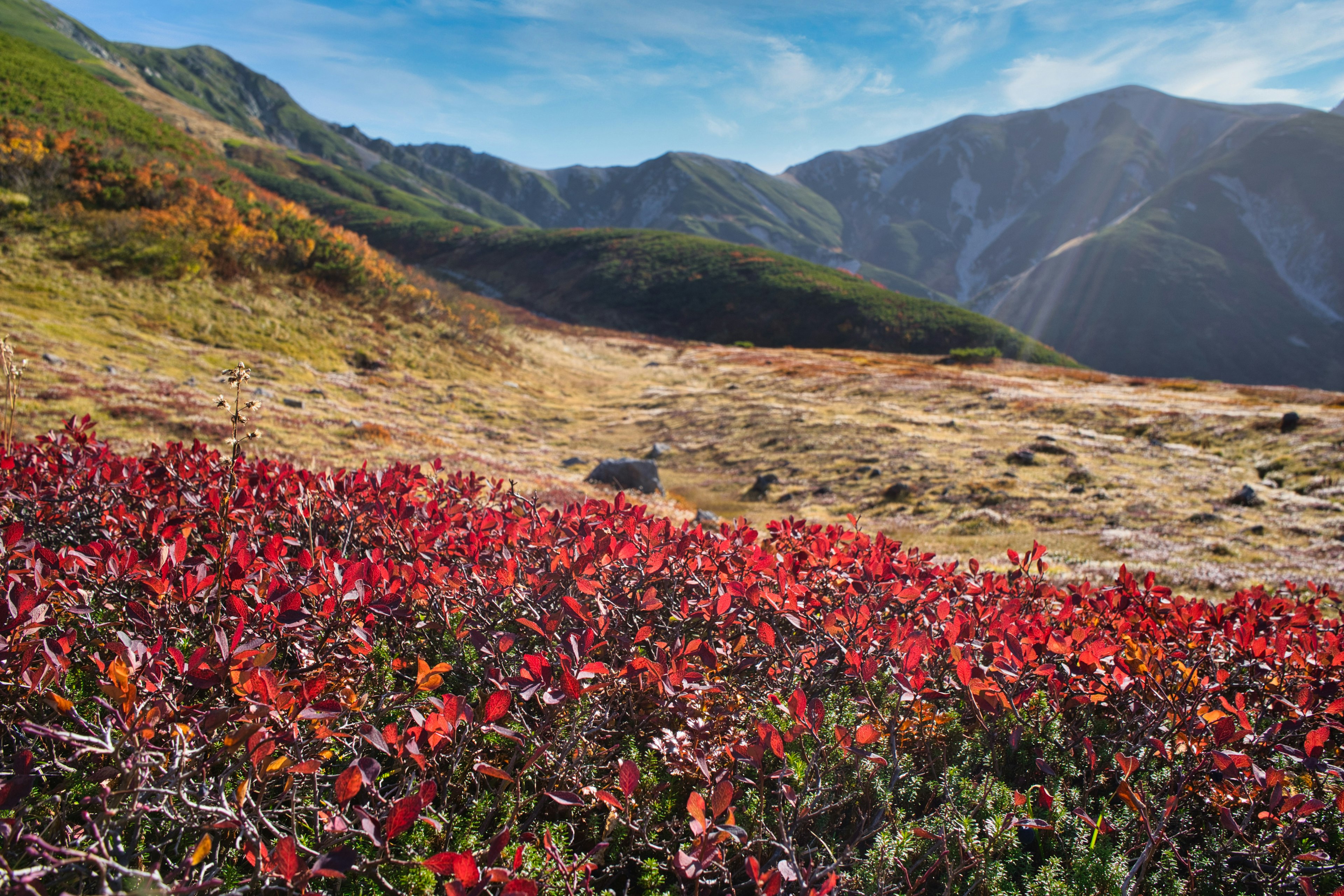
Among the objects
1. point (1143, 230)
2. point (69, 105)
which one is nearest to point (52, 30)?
point (69, 105)

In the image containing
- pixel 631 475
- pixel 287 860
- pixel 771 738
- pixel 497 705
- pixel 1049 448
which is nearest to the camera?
pixel 287 860

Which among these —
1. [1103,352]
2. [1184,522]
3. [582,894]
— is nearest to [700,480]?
[1184,522]

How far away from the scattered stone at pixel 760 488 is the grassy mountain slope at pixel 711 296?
152 ft

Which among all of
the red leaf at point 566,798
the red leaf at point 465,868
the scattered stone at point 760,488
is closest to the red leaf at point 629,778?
the red leaf at point 566,798

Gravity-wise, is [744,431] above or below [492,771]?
below

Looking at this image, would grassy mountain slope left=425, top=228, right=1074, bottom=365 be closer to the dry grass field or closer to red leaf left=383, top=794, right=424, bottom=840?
the dry grass field

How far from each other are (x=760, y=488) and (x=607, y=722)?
35.1ft

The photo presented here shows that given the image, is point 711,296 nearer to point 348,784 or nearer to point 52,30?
point 348,784

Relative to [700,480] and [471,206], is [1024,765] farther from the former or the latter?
[471,206]

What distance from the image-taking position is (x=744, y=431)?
18578mm

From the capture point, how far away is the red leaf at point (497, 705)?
5.56 feet

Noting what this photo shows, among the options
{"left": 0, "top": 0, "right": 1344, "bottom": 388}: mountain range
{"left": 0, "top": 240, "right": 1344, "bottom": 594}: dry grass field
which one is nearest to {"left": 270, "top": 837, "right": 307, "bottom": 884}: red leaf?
{"left": 0, "top": 240, "right": 1344, "bottom": 594}: dry grass field

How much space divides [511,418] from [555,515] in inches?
599

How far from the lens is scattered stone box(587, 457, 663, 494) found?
11375 millimetres
